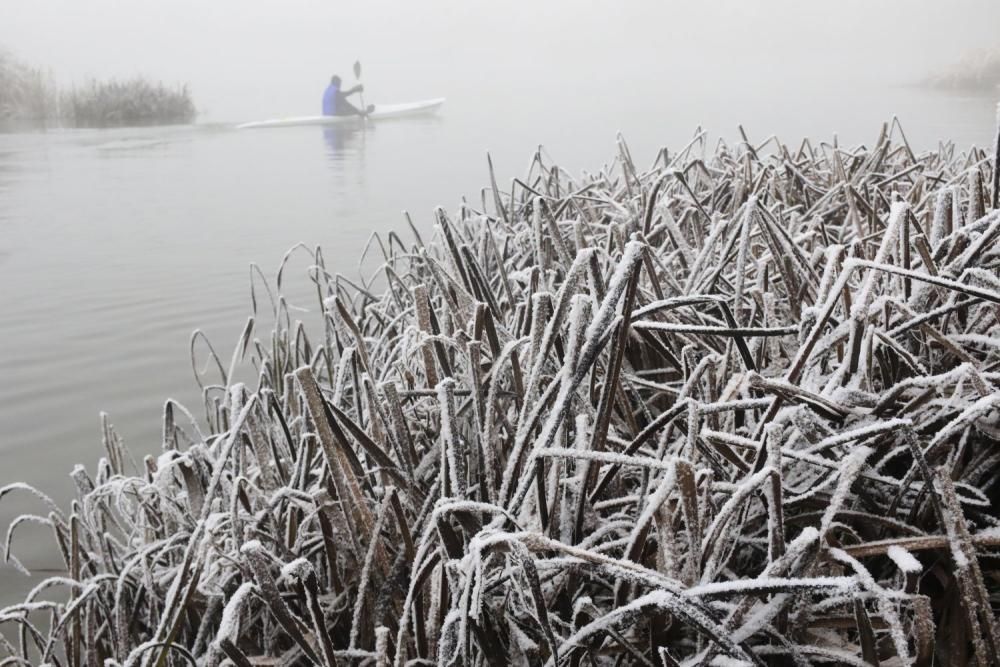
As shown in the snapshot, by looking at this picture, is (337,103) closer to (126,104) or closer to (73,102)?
(126,104)

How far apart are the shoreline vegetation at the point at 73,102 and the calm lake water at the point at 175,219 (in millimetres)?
1830

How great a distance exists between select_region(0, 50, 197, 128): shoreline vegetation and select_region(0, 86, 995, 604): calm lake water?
1.83 meters

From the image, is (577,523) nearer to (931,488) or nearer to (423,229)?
(931,488)

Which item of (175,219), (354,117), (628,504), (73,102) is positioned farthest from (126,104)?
(628,504)

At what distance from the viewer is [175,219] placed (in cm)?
985

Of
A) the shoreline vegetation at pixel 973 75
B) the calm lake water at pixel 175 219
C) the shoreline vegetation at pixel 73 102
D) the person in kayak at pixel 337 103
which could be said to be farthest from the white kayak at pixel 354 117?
the shoreline vegetation at pixel 973 75

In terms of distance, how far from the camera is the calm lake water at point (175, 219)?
13.8 ft

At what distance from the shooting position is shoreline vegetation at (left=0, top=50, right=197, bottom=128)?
73.0 ft

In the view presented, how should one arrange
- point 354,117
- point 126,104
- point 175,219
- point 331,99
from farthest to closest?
point 354,117
point 331,99
point 126,104
point 175,219

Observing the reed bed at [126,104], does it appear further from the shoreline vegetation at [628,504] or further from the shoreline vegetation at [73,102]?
the shoreline vegetation at [628,504]

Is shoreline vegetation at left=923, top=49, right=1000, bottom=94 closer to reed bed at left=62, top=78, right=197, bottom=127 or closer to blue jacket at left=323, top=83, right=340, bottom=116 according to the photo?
blue jacket at left=323, top=83, right=340, bottom=116

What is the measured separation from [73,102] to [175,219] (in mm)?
15581

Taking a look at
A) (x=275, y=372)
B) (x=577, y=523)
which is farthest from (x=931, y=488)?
(x=275, y=372)

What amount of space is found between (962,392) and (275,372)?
2.23 meters
